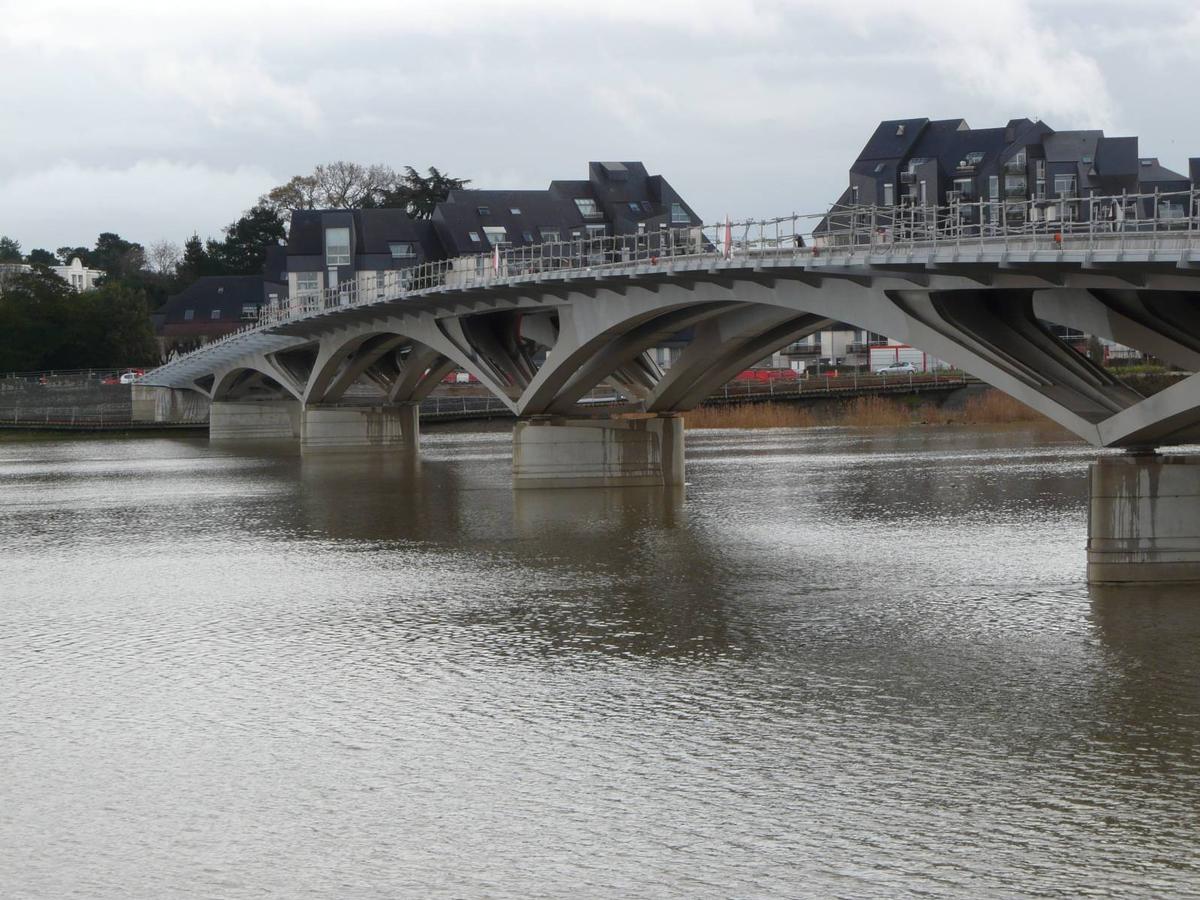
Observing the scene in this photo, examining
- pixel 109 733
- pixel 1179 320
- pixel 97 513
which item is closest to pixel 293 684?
pixel 109 733

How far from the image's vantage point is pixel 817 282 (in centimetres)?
3366

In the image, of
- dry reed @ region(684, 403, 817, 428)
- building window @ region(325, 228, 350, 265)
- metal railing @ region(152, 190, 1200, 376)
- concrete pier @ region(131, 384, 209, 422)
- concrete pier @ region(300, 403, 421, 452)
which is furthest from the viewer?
building window @ region(325, 228, 350, 265)

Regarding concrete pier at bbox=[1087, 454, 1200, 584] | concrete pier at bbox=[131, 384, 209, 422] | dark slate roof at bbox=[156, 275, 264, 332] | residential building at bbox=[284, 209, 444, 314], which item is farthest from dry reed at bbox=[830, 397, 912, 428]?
concrete pier at bbox=[1087, 454, 1200, 584]

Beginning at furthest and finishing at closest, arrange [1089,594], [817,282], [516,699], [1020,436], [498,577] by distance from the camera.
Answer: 1. [1020,436]
2. [817,282]
3. [498,577]
4. [1089,594]
5. [516,699]

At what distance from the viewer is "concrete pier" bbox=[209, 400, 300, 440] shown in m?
95.9

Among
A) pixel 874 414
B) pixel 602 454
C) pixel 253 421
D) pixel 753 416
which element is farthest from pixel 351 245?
pixel 602 454

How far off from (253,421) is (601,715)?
266ft

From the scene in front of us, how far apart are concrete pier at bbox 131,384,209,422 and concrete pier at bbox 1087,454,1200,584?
84.4 meters

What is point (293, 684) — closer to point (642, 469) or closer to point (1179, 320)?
point (1179, 320)

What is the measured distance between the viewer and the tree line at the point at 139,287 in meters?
110

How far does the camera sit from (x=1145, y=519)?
998 inches

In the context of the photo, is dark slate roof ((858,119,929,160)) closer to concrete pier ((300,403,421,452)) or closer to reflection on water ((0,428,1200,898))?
concrete pier ((300,403,421,452))

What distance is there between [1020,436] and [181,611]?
5117cm

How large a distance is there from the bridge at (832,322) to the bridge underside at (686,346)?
57 mm
